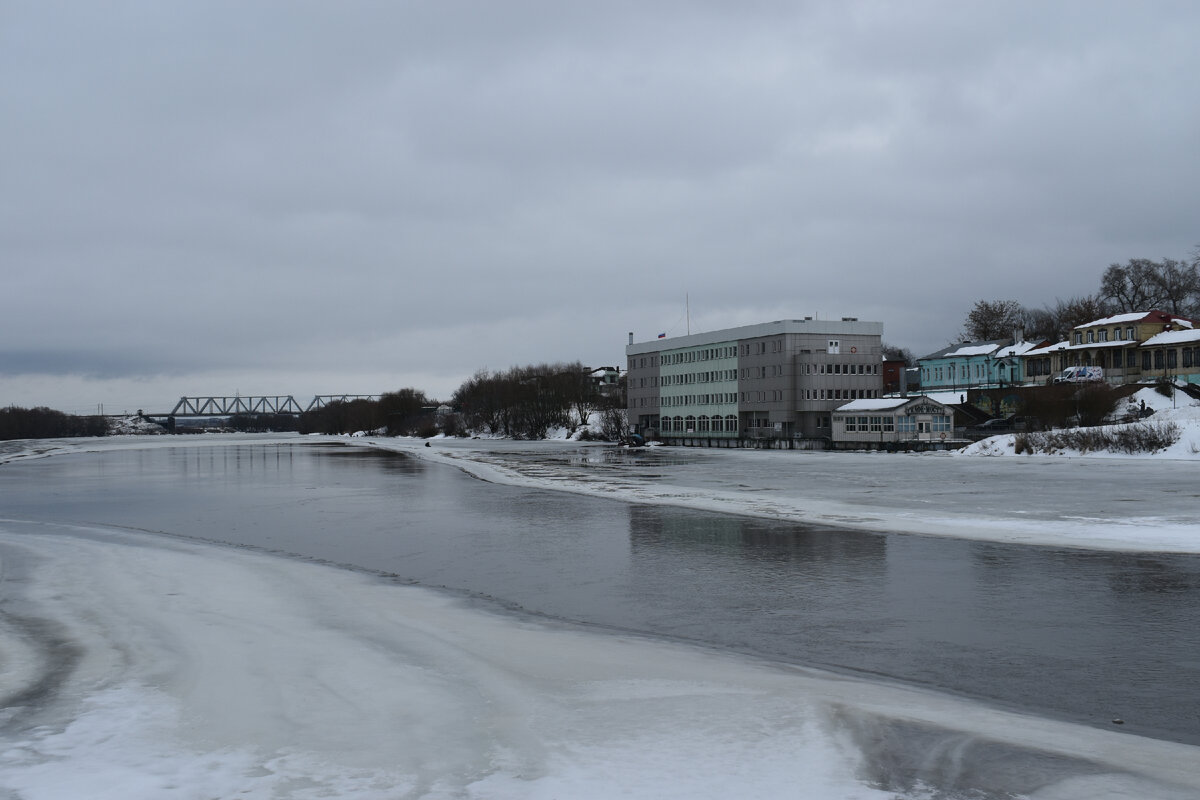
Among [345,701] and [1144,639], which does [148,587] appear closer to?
[345,701]

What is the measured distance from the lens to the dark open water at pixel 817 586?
1038 centimetres

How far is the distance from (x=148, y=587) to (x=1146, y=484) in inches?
1340

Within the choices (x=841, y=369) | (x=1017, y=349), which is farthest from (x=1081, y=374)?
(x=841, y=369)

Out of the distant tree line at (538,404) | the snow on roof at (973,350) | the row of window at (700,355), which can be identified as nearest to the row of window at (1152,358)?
the snow on roof at (973,350)

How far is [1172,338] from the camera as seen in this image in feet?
281

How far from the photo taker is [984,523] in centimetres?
2405

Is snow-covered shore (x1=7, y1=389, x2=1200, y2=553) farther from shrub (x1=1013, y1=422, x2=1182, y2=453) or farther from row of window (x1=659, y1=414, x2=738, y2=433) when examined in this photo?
row of window (x1=659, y1=414, x2=738, y2=433)

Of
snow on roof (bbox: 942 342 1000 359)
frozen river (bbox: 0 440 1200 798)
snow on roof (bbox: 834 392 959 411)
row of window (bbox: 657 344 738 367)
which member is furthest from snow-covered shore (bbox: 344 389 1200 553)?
row of window (bbox: 657 344 738 367)

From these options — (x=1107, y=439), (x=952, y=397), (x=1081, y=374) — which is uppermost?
(x=1081, y=374)

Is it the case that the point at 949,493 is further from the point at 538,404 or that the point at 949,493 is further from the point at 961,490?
the point at 538,404

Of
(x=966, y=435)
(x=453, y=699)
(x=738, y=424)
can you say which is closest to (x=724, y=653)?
(x=453, y=699)

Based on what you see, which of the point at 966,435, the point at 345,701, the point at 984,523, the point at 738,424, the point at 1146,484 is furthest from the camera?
the point at 738,424

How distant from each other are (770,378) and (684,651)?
92.9 meters

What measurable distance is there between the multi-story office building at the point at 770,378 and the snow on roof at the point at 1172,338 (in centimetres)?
2476
